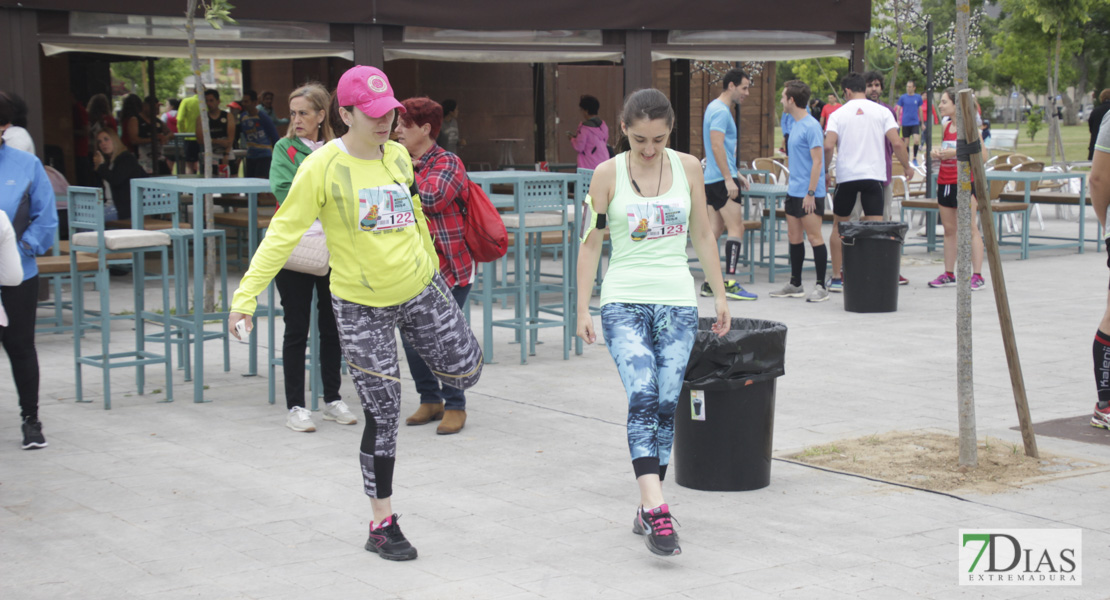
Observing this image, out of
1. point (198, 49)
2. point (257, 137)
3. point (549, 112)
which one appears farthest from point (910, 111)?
point (198, 49)

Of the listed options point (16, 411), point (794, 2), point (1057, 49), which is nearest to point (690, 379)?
point (16, 411)

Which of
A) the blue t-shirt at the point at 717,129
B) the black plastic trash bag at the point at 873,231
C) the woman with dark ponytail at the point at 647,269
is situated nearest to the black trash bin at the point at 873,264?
the black plastic trash bag at the point at 873,231

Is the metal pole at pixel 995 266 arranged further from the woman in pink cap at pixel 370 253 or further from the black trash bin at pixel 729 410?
the woman in pink cap at pixel 370 253

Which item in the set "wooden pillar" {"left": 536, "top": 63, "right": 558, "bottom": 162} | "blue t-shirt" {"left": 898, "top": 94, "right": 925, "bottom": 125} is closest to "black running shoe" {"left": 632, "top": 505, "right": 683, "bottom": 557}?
"wooden pillar" {"left": 536, "top": 63, "right": 558, "bottom": 162}

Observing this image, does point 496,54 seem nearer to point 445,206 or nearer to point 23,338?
point 445,206

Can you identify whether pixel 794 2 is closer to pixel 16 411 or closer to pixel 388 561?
pixel 16 411

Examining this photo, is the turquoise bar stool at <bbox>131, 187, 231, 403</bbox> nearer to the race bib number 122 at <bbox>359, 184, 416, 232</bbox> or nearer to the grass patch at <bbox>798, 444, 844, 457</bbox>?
the race bib number 122 at <bbox>359, 184, 416, 232</bbox>

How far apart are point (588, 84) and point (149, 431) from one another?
16547 millimetres

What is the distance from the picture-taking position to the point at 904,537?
481 cm

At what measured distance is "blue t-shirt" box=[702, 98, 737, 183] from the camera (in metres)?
11.4

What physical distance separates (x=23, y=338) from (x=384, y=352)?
268cm

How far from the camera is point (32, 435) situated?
21.1 feet

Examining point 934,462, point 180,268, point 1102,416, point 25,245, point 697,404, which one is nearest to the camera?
point 697,404

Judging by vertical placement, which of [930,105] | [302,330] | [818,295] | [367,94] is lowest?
[818,295]
